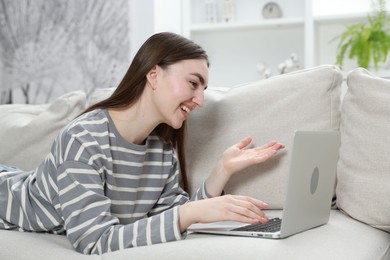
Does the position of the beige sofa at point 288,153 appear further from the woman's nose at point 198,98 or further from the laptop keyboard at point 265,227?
the woman's nose at point 198,98

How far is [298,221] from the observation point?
1.50 meters

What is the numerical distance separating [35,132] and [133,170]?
0.64m

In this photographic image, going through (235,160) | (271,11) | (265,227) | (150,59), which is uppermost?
(271,11)

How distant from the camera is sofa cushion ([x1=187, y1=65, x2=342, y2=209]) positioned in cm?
183

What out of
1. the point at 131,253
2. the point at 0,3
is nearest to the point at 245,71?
the point at 0,3

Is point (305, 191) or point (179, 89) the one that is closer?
point (305, 191)

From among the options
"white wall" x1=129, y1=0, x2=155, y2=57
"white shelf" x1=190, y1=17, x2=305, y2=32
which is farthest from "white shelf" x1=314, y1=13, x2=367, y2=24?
"white wall" x1=129, y1=0, x2=155, y2=57

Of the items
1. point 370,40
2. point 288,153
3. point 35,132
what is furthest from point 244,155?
point 370,40

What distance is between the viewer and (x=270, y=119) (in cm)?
187

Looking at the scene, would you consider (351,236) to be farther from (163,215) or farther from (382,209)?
(163,215)

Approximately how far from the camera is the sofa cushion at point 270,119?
6.01ft

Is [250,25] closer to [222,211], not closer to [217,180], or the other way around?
[217,180]

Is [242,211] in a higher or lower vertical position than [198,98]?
lower

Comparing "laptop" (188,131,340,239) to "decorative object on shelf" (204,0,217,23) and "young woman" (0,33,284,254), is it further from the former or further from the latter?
"decorative object on shelf" (204,0,217,23)
